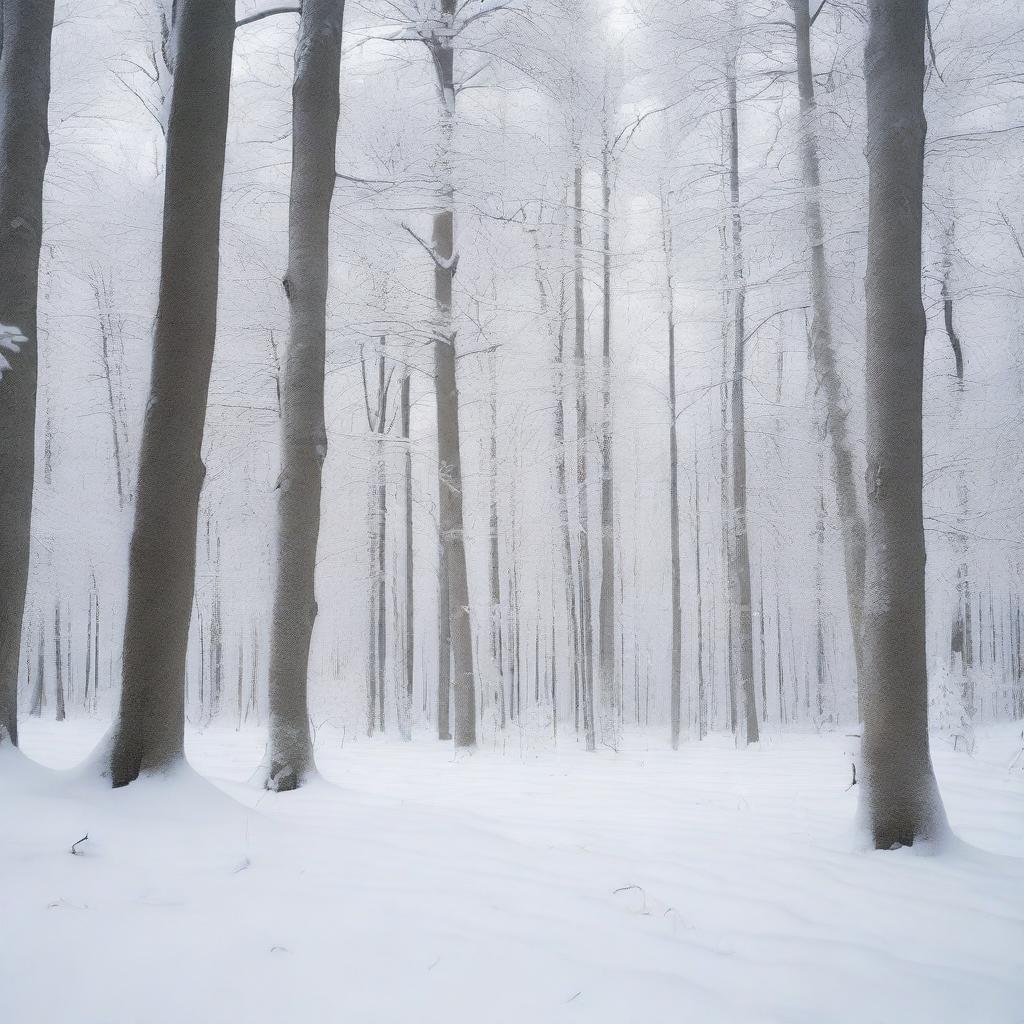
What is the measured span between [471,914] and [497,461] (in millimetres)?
10065

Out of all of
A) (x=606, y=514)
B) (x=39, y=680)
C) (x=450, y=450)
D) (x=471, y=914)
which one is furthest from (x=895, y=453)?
(x=39, y=680)

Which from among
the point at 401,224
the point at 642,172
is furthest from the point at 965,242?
the point at 401,224

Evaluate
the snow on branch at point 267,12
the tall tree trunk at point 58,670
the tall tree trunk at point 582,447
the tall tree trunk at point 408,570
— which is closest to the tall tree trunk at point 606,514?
the tall tree trunk at point 582,447

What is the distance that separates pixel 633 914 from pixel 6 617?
3537 millimetres

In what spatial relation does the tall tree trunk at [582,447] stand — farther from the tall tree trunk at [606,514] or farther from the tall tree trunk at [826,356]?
the tall tree trunk at [826,356]

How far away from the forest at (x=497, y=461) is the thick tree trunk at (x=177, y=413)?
2cm

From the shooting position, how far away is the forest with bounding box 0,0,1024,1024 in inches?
90.8

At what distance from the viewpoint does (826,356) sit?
827cm

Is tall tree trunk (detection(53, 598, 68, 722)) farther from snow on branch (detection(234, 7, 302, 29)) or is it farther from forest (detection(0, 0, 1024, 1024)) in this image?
snow on branch (detection(234, 7, 302, 29))

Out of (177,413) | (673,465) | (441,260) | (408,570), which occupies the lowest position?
(408,570)

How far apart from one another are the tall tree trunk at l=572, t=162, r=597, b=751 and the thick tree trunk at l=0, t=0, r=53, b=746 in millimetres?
7130

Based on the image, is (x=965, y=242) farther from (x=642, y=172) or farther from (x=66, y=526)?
(x=66, y=526)

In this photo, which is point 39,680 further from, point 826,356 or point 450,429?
point 826,356

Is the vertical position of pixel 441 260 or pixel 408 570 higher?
pixel 441 260
